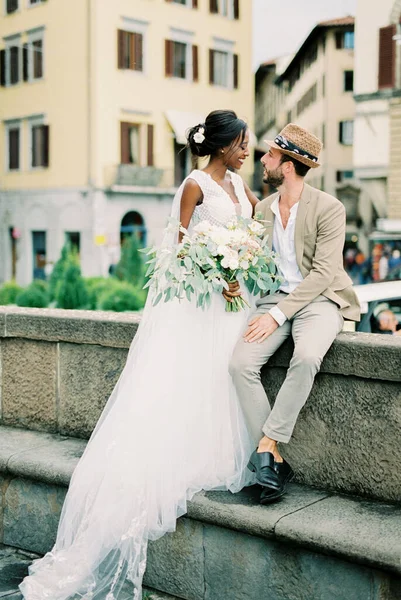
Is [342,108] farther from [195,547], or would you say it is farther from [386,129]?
[195,547]

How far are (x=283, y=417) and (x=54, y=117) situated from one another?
31.5 metres

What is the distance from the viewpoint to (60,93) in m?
33.8

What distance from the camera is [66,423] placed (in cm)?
553

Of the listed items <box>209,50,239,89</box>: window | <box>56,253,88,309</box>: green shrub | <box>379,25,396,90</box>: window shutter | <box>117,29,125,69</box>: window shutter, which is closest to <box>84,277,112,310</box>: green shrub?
<box>56,253,88,309</box>: green shrub

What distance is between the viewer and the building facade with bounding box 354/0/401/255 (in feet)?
101

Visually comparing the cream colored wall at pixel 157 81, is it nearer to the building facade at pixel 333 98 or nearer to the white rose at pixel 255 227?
the building facade at pixel 333 98

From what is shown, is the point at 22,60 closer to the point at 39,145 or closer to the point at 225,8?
the point at 39,145

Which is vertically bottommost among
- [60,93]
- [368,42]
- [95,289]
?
[95,289]

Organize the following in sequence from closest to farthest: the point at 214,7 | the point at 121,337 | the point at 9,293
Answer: the point at 121,337 → the point at 9,293 → the point at 214,7

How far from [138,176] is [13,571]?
99.6 feet

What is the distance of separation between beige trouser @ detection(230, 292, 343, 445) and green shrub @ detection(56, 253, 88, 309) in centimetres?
888

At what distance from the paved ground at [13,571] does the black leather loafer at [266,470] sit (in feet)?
2.63

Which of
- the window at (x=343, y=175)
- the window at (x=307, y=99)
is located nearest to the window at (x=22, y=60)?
the window at (x=343, y=175)

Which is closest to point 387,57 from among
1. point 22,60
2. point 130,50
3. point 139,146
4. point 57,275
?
point 130,50
